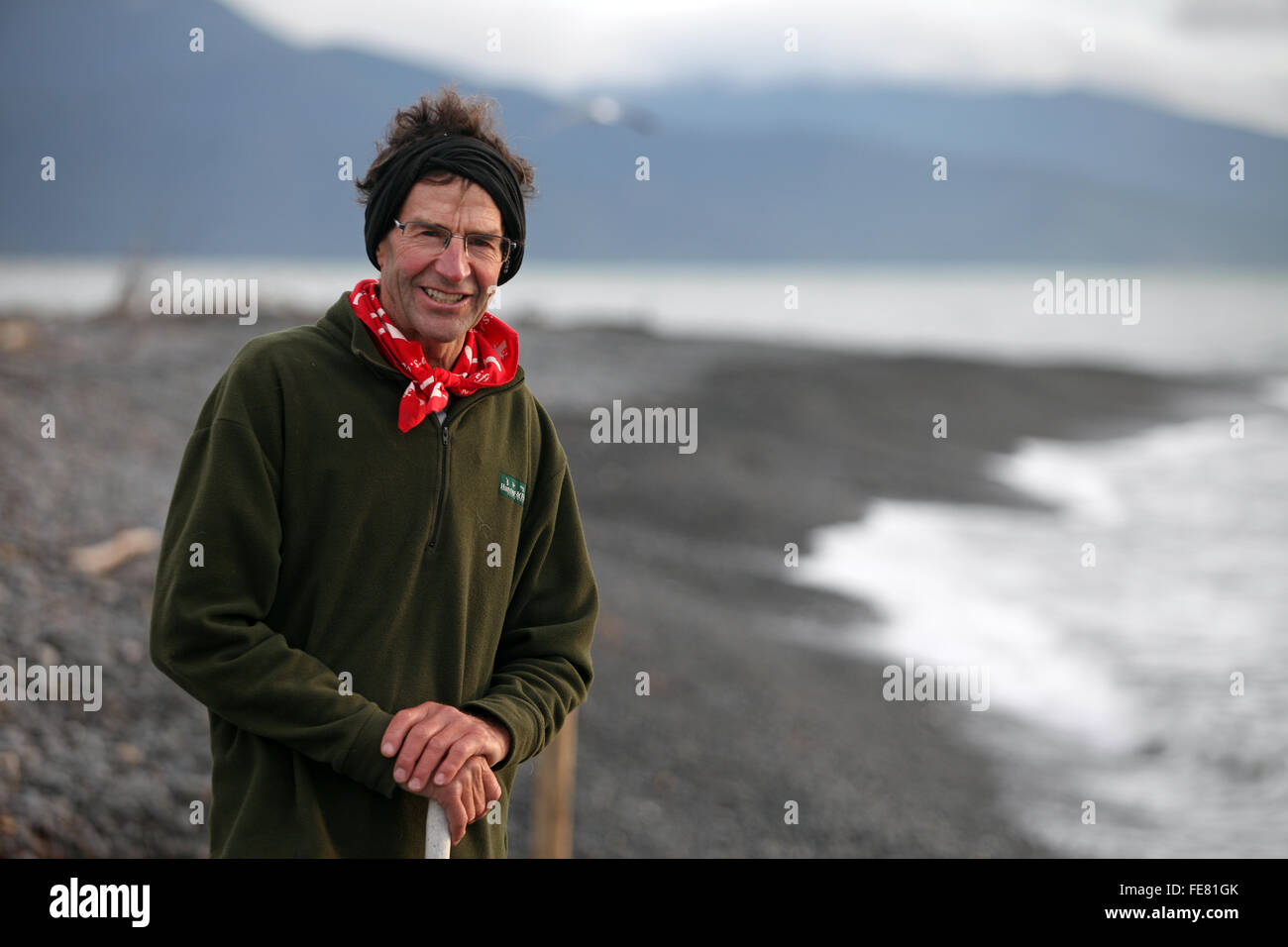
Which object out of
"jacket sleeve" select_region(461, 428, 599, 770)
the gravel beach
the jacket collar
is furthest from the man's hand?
the gravel beach

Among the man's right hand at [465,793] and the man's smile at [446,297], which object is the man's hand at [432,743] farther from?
the man's smile at [446,297]

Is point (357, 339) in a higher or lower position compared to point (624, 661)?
higher

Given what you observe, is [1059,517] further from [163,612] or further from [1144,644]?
[163,612]

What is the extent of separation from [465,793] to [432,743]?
105 mm

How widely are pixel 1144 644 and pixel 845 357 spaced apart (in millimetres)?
23602

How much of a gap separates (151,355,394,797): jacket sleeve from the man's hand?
2 centimetres

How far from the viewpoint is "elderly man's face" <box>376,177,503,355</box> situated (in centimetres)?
217

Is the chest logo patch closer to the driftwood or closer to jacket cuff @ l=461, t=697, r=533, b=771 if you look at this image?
jacket cuff @ l=461, t=697, r=533, b=771

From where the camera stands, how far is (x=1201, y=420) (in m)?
36.0

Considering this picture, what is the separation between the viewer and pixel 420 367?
2.17 m

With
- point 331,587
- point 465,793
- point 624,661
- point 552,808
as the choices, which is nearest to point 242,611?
point 331,587

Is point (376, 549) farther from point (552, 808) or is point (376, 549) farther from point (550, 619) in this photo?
point (552, 808)

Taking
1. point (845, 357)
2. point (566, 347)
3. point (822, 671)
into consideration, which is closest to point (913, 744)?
point (822, 671)

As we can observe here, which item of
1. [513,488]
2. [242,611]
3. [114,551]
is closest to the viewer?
[242,611]
